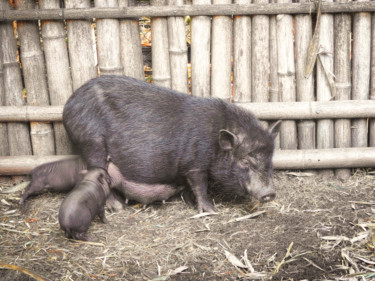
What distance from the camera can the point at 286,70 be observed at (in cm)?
510

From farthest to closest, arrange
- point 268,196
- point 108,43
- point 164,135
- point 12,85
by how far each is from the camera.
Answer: point 12,85
point 108,43
point 164,135
point 268,196

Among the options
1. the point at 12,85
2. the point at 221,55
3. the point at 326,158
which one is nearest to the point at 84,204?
the point at 12,85

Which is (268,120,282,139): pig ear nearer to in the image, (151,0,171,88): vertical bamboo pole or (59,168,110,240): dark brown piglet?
(151,0,171,88): vertical bamboo pole

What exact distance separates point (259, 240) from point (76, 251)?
1.52 m

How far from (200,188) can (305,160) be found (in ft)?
4.16

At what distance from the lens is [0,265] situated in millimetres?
3594

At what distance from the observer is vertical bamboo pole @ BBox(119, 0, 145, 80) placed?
4996 millimetres

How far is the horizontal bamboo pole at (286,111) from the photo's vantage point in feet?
16.7

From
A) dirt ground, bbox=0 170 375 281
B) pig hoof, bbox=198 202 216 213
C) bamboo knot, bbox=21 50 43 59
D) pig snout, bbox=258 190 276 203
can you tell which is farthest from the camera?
bamboo knot, bbox=21 50 43 59

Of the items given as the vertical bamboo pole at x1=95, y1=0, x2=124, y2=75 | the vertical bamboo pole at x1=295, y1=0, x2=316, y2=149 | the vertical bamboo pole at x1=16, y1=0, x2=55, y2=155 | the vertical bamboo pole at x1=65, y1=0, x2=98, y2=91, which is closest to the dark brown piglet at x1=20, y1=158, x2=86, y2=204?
the vertical bamboo pole at x1=16, y1=0, x2=55, y2=155

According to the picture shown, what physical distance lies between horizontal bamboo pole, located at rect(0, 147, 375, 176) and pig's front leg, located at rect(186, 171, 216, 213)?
3.11ft

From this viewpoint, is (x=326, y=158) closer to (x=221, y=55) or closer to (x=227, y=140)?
(x=227, y=140)

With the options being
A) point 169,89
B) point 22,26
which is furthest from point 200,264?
point 22,26

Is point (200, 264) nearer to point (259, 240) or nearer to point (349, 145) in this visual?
point (259, 240)
